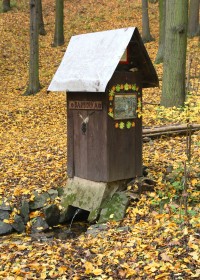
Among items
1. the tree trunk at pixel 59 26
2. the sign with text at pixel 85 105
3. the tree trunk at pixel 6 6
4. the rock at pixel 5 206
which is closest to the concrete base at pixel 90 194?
the rock at pixel 5 206

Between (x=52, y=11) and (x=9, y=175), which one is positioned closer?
(x=9, y=175)

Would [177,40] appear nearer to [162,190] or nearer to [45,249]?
[162,190]

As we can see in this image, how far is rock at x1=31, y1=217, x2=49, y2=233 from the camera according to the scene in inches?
268

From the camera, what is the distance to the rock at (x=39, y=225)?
22.3 feet

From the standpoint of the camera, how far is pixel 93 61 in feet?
21.7

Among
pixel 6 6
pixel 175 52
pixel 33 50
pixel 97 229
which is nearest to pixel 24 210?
pixel 97 229

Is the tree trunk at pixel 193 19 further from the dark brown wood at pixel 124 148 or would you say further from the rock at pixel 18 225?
the rock at pixel 18 225

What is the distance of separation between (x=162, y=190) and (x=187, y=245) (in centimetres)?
188

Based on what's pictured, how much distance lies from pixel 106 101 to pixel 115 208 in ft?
5.60

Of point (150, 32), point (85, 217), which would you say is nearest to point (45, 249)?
point (85, 217)

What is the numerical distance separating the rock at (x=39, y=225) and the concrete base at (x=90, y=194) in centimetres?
46

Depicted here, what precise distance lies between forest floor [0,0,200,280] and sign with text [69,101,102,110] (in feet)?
3.24

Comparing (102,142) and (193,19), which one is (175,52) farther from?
(193,19)

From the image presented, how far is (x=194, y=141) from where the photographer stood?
336 inches
